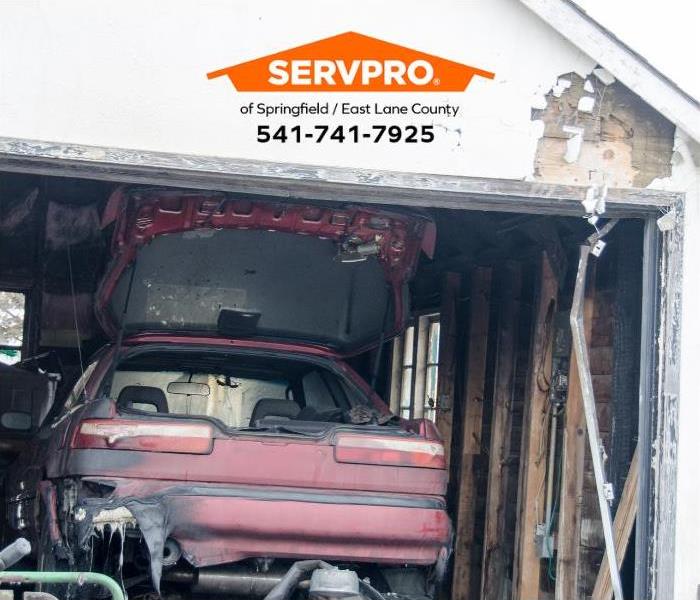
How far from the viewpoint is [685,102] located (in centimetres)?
609

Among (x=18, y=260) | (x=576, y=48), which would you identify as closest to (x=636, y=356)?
(x=576, y=48)

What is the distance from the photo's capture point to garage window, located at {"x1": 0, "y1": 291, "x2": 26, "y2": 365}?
12094 millimetres

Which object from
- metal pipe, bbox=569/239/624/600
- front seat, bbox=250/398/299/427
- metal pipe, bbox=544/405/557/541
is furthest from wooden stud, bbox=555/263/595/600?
front seat, bbox=250/398/299/427

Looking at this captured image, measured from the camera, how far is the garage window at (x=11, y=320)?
39.7 feet

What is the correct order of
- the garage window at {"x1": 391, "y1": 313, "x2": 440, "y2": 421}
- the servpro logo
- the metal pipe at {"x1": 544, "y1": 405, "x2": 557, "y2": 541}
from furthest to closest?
the garage window at {"x1": 391, "y1": 313, "x2": 440, "y2": 421}
the metal pipe at {"x1": 544, "y1": 405, "x2": 557, "y2": 541}
the servpro logo

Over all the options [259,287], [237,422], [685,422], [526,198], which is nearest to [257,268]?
[259,287]

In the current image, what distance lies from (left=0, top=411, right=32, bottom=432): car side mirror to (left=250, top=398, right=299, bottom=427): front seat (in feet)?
4.66

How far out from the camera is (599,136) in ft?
20.3

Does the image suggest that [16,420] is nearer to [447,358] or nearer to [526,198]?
[526,198]

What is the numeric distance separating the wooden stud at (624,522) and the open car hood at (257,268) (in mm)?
1946

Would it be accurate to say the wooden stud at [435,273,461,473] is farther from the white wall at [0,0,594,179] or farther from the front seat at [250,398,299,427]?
the white wall at [0,0,594,179]

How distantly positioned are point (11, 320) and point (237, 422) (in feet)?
18.7

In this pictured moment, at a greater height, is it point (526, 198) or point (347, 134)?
point (347, 134)

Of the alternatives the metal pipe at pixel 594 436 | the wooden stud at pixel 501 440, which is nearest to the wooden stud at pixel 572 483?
the metal pipe at pixel 594 436
